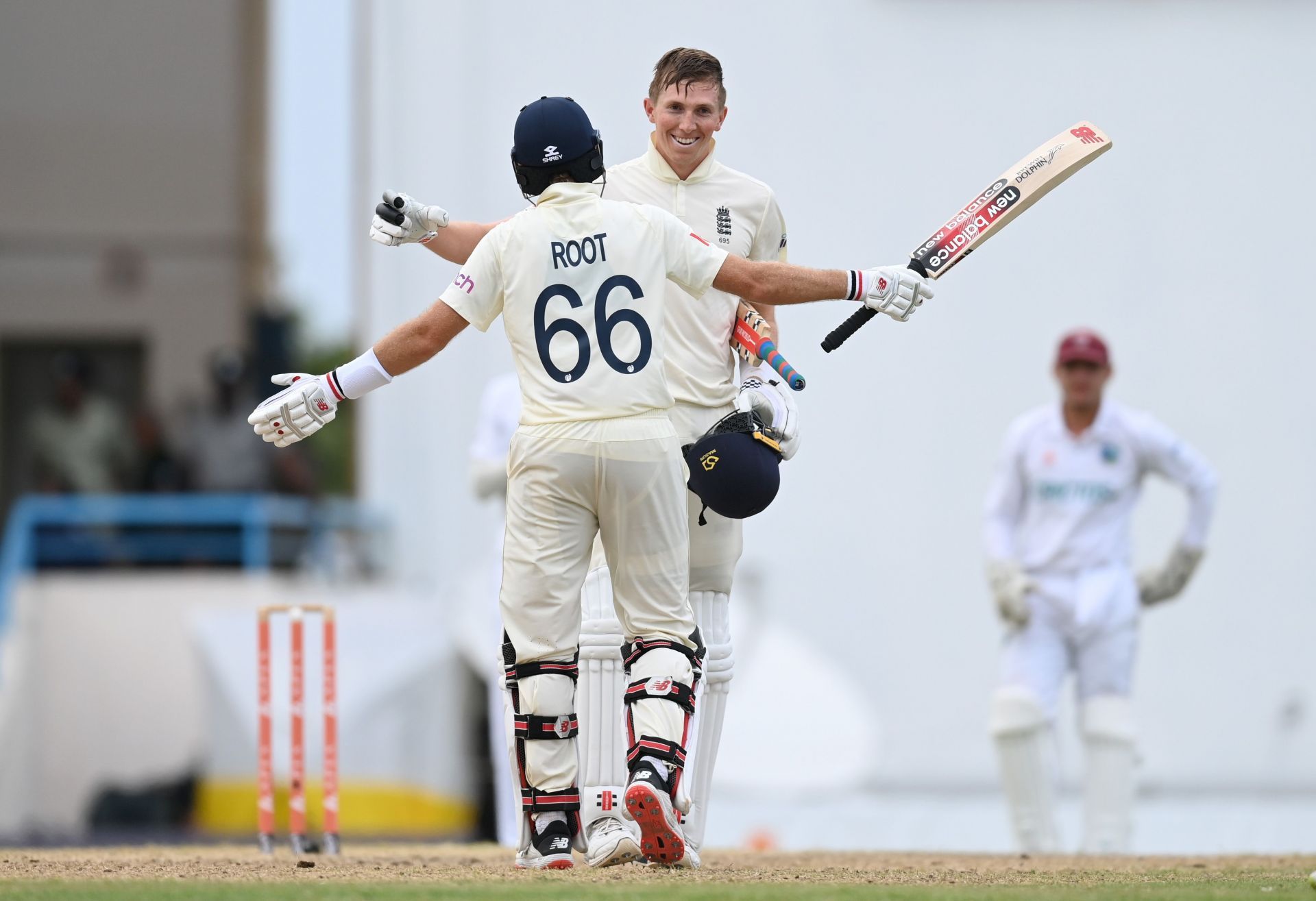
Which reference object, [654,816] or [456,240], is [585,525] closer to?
[654,816]

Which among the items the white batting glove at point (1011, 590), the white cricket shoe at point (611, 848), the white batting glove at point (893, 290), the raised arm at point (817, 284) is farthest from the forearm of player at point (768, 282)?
the white batting glove at point (1011, 590)

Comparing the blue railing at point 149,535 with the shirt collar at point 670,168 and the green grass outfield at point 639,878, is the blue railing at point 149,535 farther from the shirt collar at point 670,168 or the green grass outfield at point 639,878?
the shirt collar at point 670,168

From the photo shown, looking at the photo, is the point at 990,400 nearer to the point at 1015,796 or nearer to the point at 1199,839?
the point at 1199,839

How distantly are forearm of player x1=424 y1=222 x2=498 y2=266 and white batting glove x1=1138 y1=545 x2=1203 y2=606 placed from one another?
3662 millimetres

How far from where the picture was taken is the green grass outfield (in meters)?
4.08

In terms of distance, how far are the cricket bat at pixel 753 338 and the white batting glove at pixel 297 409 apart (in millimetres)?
1159

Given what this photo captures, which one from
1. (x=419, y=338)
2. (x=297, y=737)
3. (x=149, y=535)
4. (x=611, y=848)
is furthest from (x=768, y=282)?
(x=149, y=535)

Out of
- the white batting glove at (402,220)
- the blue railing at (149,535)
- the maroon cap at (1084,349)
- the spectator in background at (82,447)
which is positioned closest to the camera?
the white batting glove at (402,220)

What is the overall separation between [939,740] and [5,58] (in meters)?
12.9

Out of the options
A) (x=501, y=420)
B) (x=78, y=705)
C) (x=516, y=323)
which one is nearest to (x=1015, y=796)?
(x=501, y=420)

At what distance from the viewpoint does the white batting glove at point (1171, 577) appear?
7.78 m

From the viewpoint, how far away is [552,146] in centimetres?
481

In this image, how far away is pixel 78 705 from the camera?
13.4 m

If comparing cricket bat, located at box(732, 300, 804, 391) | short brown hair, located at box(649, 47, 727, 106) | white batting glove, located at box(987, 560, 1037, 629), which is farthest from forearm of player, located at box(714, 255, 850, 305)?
white batting glove, located at box(987, 560, 1037, 629)
